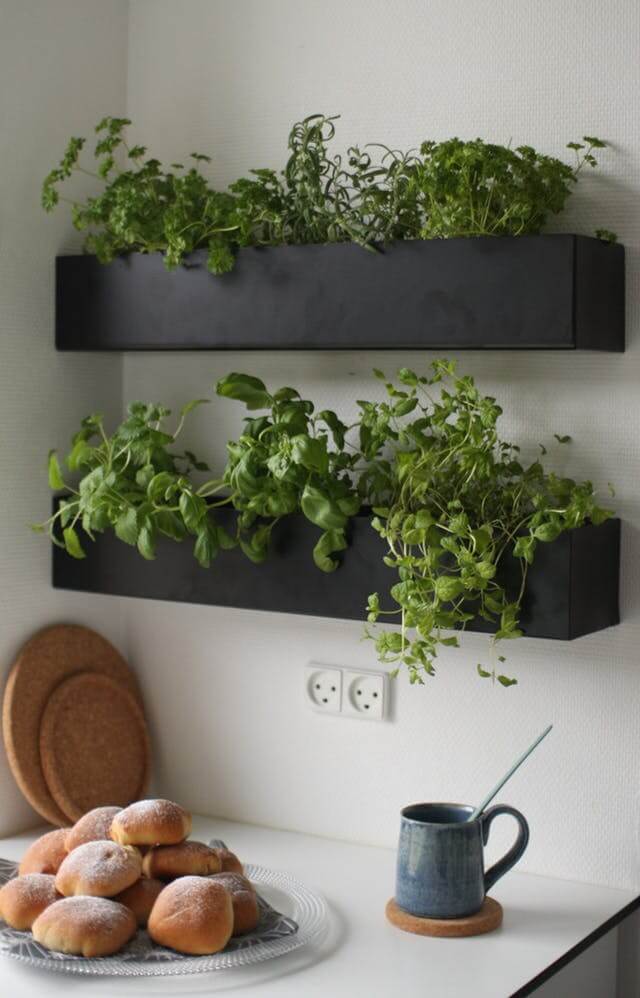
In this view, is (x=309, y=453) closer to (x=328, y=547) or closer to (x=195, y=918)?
(x=328, y=547)

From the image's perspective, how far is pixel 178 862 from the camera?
1.51 meters

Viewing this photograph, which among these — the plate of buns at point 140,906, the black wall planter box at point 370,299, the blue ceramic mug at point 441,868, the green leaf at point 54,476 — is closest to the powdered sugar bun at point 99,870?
the plate of buns at point 140,906

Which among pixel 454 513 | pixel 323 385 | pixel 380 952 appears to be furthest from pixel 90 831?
pixel 323 385

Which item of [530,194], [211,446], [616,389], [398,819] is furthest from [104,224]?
[398,819]

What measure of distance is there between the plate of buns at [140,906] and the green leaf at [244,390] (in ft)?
1.72

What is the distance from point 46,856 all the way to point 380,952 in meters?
0.41

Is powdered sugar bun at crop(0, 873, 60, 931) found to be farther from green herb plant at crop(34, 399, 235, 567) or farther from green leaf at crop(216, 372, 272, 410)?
green leaf at crop(216, 372, 272, 410)

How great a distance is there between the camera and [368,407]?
1679mm

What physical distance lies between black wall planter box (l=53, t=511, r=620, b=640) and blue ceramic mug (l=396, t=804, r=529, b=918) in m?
0.24

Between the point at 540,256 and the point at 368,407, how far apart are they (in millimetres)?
289

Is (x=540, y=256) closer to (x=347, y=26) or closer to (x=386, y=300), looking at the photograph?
(x=386, y=300)

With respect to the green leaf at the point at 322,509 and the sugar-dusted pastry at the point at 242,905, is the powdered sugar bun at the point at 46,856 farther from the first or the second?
the green leaf at the point at 322,509

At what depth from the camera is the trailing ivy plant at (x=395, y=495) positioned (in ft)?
5.11

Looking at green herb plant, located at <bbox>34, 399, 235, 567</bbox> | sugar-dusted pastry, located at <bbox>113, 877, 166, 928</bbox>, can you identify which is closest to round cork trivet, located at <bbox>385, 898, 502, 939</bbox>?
sugar-dusted pastry, located at <bbox>113, 877, 166, 928</bbox>
